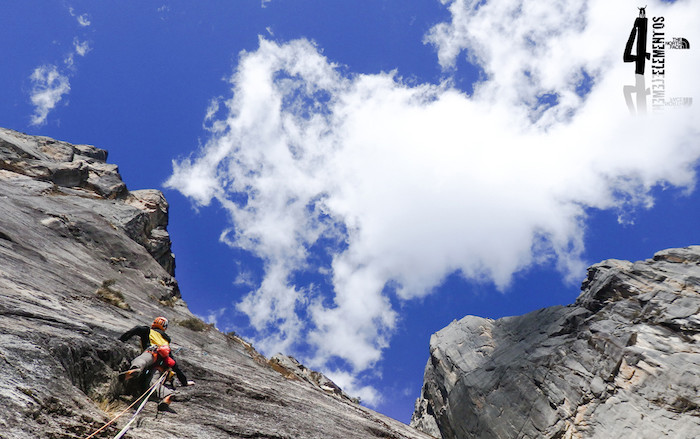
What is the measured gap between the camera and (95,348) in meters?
8.45

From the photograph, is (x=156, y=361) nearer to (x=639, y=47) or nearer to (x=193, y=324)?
(x=193, y=324)

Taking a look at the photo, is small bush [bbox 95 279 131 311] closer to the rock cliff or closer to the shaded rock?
the rock cliff

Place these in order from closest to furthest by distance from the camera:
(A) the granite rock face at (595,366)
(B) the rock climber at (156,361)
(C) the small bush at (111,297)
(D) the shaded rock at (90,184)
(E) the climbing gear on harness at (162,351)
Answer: (B) the rock climber at (156,361) → (E) the climbing gear on harness at (162,351) → (C) the small bush at (111,297) → (A) the granite rock face at (595,366) → (D) the shaded rock at (90,184)

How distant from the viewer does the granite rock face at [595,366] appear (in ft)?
91.9

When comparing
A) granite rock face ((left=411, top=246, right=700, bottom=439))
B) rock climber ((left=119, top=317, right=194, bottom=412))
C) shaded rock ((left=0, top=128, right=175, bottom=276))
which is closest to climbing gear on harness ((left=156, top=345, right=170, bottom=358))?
rock climber ((left=119, top=317, right=194, bottom=412))

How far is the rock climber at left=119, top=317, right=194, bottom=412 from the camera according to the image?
28.8 ft

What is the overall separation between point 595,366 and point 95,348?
3564 centimetres

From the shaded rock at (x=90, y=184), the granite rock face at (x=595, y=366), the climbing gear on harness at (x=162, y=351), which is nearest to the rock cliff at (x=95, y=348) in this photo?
the shaded rock at (x=90, y=184)

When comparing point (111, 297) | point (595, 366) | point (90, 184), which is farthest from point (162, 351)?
point (90, 184)

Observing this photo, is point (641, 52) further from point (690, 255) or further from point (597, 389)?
point (597, 389)

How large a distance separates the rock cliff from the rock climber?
0.29 metres

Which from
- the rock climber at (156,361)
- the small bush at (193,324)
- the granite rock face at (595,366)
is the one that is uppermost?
the granite rock face at (595,366)

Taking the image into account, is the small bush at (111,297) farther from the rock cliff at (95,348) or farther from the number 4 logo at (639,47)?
the number 4 logo at (639,47)

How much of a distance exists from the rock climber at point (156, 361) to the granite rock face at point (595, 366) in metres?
30.8
